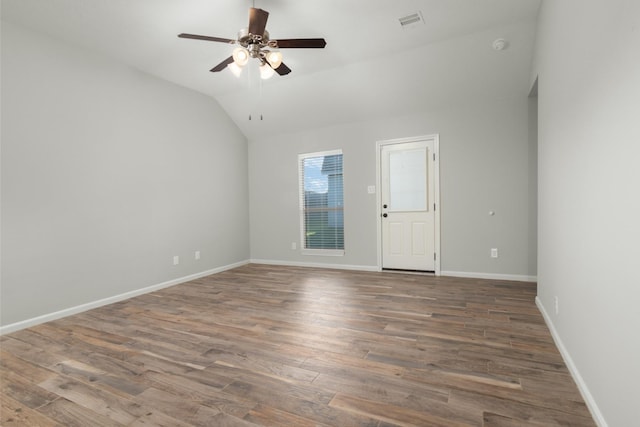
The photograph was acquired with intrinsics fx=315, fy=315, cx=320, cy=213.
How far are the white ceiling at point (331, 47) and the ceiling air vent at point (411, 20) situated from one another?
0.06 m

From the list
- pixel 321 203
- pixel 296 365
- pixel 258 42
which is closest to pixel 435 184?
pixel 321 203

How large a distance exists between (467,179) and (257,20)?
11.6 ft

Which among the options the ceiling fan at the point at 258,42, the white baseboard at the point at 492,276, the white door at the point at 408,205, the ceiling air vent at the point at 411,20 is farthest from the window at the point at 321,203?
the ceiling fan at the point at 258,42

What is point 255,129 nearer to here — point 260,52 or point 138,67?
point 138,67

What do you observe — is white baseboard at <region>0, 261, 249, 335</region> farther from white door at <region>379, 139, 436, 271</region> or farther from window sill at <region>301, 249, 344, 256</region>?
white door at <region>379, 139, 436, 271</region>

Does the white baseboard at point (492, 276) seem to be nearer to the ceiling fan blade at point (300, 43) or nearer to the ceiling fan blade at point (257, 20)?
the ceiling fan blade at point (300, 43)

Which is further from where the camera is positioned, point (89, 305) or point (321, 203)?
point (321, 203)

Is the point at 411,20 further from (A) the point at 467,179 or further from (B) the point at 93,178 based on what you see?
(B) the point at 93,178

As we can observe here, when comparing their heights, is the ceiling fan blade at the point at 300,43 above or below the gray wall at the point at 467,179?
above

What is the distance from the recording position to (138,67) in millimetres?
4160

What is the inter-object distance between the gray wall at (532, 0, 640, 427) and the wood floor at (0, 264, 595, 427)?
349mm

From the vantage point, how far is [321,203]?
5.83m

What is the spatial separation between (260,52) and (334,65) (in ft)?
5.53

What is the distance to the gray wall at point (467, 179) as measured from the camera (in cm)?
436
